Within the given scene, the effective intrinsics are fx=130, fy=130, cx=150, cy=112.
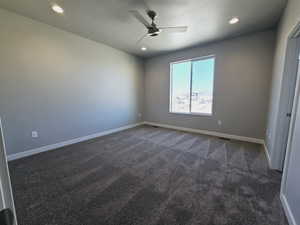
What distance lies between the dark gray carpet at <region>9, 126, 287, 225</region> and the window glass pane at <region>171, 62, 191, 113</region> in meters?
1.96

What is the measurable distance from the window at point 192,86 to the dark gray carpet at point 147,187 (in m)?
1.67

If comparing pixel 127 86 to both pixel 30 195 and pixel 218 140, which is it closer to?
pixel 218 140

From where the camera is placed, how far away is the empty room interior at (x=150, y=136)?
146cm

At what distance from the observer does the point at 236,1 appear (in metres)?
2.09

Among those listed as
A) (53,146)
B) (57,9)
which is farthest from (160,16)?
(53,146)

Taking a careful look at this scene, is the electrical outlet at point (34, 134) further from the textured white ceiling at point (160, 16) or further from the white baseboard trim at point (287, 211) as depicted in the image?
the white baseboard trim at point (287, 211)

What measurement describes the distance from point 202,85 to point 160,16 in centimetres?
238

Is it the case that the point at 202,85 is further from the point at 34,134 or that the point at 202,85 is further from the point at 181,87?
the point at 34,134

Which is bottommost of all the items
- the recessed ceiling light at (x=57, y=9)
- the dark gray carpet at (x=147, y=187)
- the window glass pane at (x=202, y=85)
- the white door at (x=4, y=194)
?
the dark gray carpet at (x=147, y=187)

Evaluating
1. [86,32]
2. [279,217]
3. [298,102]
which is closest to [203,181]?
[279,217]

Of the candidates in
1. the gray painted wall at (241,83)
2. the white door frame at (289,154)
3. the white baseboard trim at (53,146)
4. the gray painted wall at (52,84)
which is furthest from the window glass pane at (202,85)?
the white baseboard trim at (53,146)

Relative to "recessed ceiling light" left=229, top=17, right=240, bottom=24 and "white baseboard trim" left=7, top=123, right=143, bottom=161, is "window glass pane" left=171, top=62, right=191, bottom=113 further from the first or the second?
"white baseboard trim" left=7, top=123, right=143, bottom=161

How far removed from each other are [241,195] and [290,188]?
486 millimetres

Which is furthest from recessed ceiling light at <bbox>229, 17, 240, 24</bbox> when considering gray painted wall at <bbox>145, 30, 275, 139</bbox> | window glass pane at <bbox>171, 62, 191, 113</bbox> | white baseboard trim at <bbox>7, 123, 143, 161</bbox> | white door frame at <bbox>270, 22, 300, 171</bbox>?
white baseboard trim at <bbox>7, 123, 143, 161</bbox>
